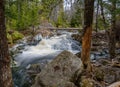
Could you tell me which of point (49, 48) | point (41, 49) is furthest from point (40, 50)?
point (49, 48)

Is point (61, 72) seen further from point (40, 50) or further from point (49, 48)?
point (49, 48)

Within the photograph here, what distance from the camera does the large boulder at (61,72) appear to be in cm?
764

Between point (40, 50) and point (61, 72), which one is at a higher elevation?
point (61, 72)

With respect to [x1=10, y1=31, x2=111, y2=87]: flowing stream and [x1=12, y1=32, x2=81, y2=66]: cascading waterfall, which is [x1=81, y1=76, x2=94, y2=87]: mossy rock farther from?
[x1=12, y1=32, x2=81, y2=66]: cascading waterfall

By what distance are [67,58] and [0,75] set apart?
2.96 m

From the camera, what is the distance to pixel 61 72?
25.7ft

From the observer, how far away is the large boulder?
764 centimetres

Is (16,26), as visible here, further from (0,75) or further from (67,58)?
(0,75)

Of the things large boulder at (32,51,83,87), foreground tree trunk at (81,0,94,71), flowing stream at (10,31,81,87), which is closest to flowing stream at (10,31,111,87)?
flowing stream at (10,31,81,87)

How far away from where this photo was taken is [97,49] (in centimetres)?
1866

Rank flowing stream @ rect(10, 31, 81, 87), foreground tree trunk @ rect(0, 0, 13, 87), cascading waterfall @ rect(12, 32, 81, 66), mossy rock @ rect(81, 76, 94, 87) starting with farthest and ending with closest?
cascading waterfall @ rect(12, 32, 81, 66), flowing stream @ rect(10, 31, 81, 87), mossy rock @ rect(81, 76, 94, 87), foreground tree trunk @ rect(0, 0, 13, 87)

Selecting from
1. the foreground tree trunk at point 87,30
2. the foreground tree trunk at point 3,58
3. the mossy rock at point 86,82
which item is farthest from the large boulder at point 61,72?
→ the foreground tree trunk at point 3,58

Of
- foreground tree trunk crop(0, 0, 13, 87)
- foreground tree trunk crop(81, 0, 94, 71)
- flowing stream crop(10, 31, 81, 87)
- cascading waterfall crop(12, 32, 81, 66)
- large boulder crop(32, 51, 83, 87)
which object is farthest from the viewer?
cascading waterfall crop(12, 32, 81, 66)

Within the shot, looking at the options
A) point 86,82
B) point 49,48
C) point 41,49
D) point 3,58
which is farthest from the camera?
point 49,48
